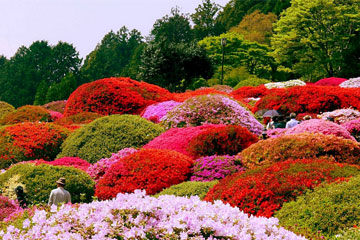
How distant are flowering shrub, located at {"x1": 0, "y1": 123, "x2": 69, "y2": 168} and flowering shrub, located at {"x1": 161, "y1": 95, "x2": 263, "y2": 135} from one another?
4.22 meters

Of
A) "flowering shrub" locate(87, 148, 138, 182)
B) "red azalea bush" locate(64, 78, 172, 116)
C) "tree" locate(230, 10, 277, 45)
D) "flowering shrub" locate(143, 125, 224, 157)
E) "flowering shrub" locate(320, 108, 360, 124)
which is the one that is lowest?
"flowering shrub" locate(320, 108, 360, 124)

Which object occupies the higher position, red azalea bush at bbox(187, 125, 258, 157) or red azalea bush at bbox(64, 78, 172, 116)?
red azalea bush at bbox(64, 78, 172, 116)

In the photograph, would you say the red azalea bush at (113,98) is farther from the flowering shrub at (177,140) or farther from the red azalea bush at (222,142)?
the red azalea bush at (222,142)

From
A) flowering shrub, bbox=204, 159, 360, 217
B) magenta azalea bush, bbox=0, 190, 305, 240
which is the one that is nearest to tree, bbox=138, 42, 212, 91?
flowering shrub, bbox=204, 159, 360, 217

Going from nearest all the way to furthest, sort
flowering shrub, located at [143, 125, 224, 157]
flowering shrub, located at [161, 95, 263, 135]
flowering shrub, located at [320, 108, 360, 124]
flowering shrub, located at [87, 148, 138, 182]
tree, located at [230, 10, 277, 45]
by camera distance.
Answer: flowering shrub, located at [87, 148, 138, 182], flowering shrub, located at [143, 125, 224, 157], flowering shrub, located at [161, 95, 263, 135], flowering shrub, located at [320, 108, 360, 124], tree, located at [230, 10, 277, 45]

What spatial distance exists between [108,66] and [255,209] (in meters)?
73.3

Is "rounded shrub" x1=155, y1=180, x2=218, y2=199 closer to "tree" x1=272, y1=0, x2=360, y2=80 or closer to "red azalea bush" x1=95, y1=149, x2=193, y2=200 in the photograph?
"red azalea bush" x1=95, y1=149, x2=193, y2=200

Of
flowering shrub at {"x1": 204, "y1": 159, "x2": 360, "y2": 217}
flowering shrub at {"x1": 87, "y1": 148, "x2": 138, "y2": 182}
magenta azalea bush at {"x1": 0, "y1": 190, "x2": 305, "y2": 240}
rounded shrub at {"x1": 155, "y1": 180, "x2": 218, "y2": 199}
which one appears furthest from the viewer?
flowering shrub at {"x1": 87, "y1": 148, "x2": 138, "y2": 182}

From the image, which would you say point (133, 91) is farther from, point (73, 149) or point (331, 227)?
point (331, 227)

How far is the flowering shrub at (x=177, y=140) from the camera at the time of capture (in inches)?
456

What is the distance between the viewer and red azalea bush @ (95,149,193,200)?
Result: 29.8 ft

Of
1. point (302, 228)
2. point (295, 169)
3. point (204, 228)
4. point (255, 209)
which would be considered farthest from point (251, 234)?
point (295, 169)

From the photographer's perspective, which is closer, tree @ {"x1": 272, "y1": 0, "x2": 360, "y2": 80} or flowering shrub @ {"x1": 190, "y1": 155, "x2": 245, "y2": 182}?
flowering shrub @ {"x1": 190, "y1": 155, "x2": 245, "y2": 182}

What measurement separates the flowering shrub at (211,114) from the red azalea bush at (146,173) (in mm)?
4416
